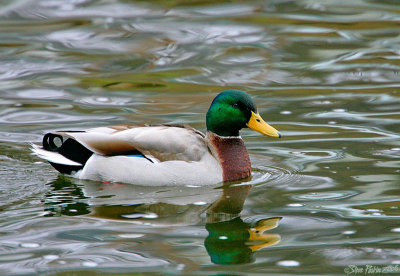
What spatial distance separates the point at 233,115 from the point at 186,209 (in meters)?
1.41

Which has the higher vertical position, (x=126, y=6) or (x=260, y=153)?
(x=126, y=6)

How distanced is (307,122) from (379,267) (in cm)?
436

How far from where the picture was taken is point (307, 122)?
10.1 meters

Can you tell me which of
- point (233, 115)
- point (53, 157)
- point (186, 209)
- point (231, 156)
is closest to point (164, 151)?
point (231, 156)

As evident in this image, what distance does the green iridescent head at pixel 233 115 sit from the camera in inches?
327

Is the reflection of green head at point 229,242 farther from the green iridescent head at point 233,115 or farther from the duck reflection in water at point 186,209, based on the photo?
the green iridescent head at point 233,115

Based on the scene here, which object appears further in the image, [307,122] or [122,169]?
[307,122]

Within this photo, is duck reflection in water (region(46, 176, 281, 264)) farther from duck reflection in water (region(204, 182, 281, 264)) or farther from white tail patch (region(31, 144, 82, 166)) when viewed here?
white tail patch (region(31, 144, 82, 166))

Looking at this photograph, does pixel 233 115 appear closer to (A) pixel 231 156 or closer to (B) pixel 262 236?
(A) pixel 231 156

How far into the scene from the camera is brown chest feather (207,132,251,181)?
324 inches

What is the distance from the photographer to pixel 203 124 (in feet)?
33.4

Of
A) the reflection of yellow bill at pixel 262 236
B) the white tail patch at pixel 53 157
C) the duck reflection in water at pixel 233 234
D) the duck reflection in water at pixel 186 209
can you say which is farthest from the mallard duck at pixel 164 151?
the reflection of yellow bill at pixel 262 236

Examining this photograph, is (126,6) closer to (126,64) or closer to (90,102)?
(126,64)

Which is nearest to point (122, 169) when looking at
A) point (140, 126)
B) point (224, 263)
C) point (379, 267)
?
point (140, 126)
